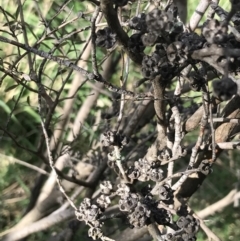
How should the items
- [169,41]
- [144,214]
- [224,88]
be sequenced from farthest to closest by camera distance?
[144,214]
[169,41]
[224,88]

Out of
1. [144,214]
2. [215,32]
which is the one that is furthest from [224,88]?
[144,214]

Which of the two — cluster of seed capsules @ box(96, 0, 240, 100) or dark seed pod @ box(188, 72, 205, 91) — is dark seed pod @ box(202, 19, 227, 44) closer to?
cluster of seed capsules @ box(96, 0, 240, 100)

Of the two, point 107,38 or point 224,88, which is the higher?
point 107,38

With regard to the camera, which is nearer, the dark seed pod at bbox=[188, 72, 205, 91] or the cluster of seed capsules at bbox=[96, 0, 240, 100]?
the cluster of seed capsules at bbox=[96, 0, 240, 100]

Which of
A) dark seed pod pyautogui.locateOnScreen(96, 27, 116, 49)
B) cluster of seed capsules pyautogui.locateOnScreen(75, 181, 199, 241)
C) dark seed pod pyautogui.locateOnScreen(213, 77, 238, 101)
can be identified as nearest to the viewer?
dark seed pod pyautogui.locateOnScreen(213, 77, 238, 101)

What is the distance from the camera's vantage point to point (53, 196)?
132 centimetres

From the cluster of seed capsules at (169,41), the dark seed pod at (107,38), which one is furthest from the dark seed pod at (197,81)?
the dark seed pod at (107,38)

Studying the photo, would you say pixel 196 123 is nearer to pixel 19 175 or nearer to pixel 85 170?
pixel 85 170

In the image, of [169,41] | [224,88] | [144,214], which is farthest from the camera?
[144,214]

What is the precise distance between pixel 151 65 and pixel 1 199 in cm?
135

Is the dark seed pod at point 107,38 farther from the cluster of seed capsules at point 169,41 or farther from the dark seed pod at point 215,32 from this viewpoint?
the dark seed pod at point 215,32

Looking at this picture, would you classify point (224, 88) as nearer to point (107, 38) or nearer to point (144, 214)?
point (107, 38)

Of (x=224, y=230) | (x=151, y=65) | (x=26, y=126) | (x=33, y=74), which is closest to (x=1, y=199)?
(x=26, y=126)

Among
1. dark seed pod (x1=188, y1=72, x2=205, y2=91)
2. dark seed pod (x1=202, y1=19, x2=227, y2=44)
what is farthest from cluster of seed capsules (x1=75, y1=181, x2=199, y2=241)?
dark seed pod (x1=202, y1=19, x2=227, y2=44)
